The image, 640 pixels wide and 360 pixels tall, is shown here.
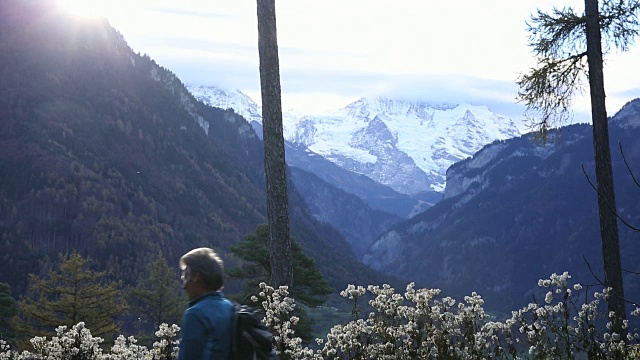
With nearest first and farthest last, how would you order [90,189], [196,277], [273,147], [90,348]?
[196,277] < [90,348] < [273,147] < [90,189]

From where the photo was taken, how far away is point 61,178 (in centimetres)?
15100

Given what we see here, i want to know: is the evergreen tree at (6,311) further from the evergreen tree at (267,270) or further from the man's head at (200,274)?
the man's head at (200,274)

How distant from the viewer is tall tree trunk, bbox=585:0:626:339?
9.13 metres

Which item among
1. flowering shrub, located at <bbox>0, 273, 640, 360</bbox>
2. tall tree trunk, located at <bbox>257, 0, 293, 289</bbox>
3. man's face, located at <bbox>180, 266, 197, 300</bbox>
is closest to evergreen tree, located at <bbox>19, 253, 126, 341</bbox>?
tall tree trunk, located at <bbox>257, 0, 293, 289</bbox>

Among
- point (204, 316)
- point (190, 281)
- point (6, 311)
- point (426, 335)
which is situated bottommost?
point (6, 311)

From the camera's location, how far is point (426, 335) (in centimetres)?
726

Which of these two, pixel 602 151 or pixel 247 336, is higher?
pixel 602 151

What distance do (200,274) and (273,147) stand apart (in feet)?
13.5

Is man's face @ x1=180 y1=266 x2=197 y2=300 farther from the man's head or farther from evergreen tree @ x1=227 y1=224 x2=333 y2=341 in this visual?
evergreen tree @ x1=227 y1=224 x2=333 y2=341

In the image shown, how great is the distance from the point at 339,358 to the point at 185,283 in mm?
2778

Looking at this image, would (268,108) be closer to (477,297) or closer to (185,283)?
(477,297)

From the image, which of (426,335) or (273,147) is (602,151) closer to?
(426,335)

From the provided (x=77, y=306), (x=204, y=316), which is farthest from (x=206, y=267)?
(x=77, y=306)

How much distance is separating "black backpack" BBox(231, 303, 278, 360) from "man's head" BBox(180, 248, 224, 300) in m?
0.23
